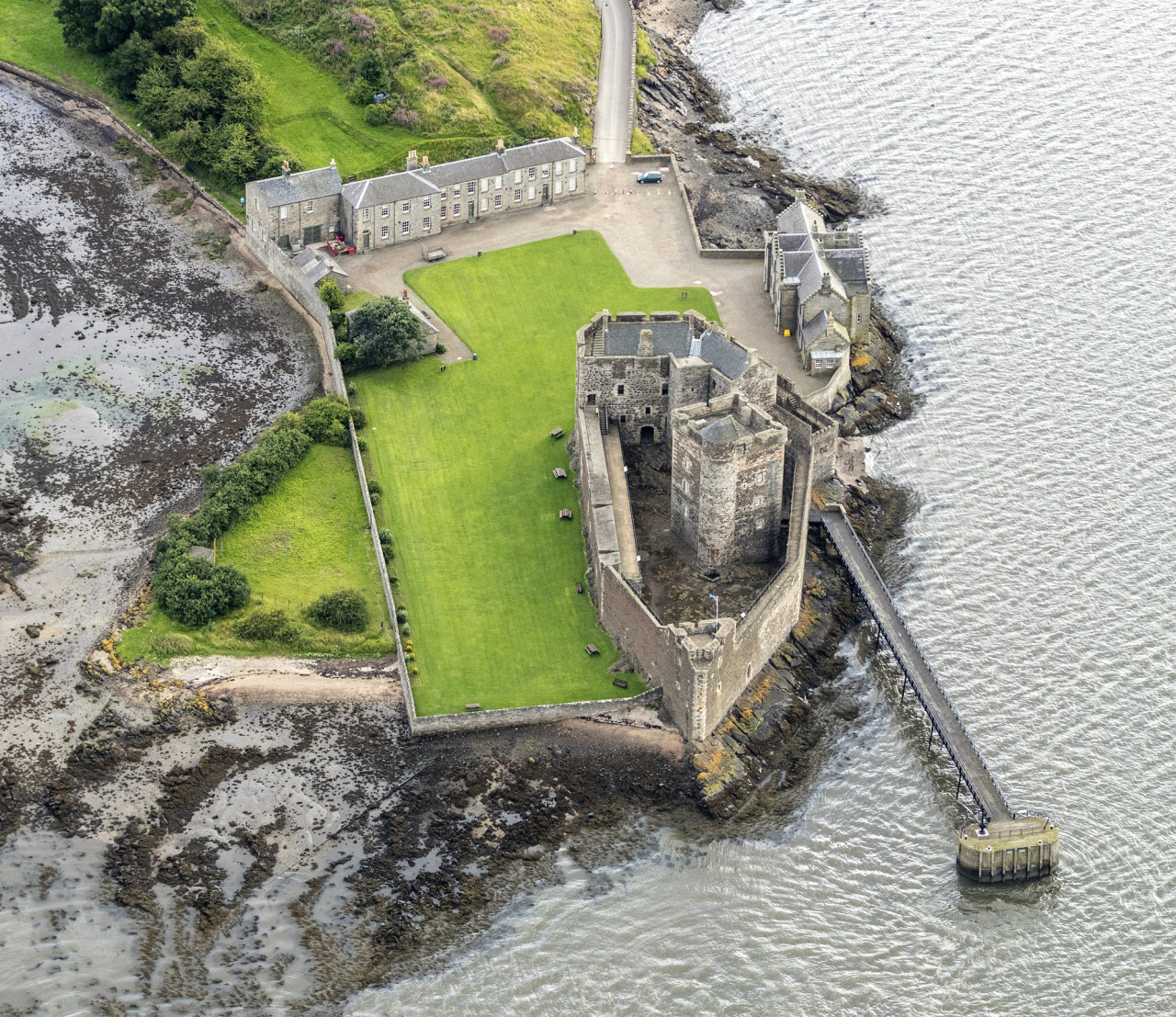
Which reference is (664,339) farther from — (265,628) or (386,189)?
(386,189)

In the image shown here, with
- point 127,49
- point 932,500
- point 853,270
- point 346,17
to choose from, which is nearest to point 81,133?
point 127,49

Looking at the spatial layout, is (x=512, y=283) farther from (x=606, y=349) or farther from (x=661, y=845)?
(x=661, y=845)

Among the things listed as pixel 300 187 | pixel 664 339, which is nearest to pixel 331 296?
pixel 300 187

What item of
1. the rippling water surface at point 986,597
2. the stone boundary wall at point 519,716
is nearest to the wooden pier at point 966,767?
the rippling water surface at point 986,597

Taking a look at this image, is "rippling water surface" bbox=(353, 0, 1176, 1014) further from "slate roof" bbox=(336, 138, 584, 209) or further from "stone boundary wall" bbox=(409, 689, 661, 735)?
"slate roof" bbox=(336, 138, 584, 209)

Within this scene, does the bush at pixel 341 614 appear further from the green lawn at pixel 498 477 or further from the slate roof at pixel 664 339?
the slate roof at pixel 664 339
